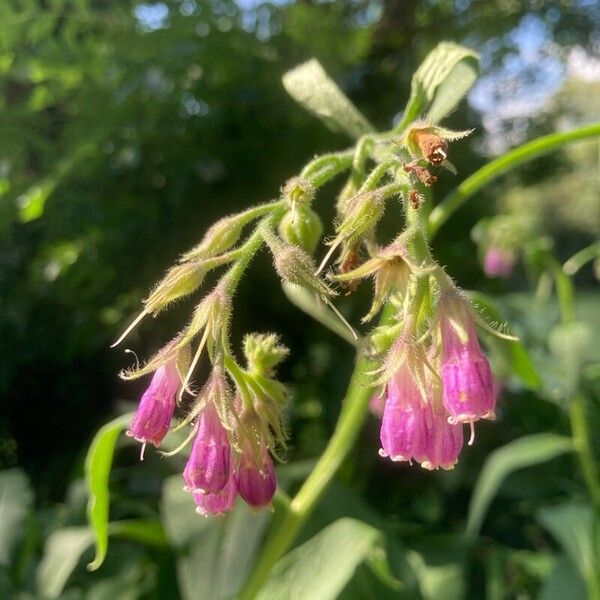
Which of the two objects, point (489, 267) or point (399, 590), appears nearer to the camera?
point (399, 590)

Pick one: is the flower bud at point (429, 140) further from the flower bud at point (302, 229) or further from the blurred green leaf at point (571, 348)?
the blurred green leaf at point (571, 348)

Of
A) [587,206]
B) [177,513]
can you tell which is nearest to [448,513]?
[177,513]

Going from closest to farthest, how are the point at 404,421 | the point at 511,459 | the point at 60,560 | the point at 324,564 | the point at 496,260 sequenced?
the point at 404,421 → the point at 324,564 → the point at 60,560 → the point at 511,459 → the point at 496,260

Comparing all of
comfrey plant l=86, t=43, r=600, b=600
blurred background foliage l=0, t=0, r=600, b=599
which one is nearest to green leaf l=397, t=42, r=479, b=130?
comfrey plant l=86, t=43, r=600, b=600

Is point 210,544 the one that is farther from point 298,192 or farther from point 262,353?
point 298,192

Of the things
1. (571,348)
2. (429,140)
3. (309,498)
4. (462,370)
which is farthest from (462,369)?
(571,348)

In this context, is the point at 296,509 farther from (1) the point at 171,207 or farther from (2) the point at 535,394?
(2) the point at 535,394

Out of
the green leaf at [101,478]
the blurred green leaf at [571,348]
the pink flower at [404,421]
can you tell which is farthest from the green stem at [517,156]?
the blurred green leaf at [571,348]
